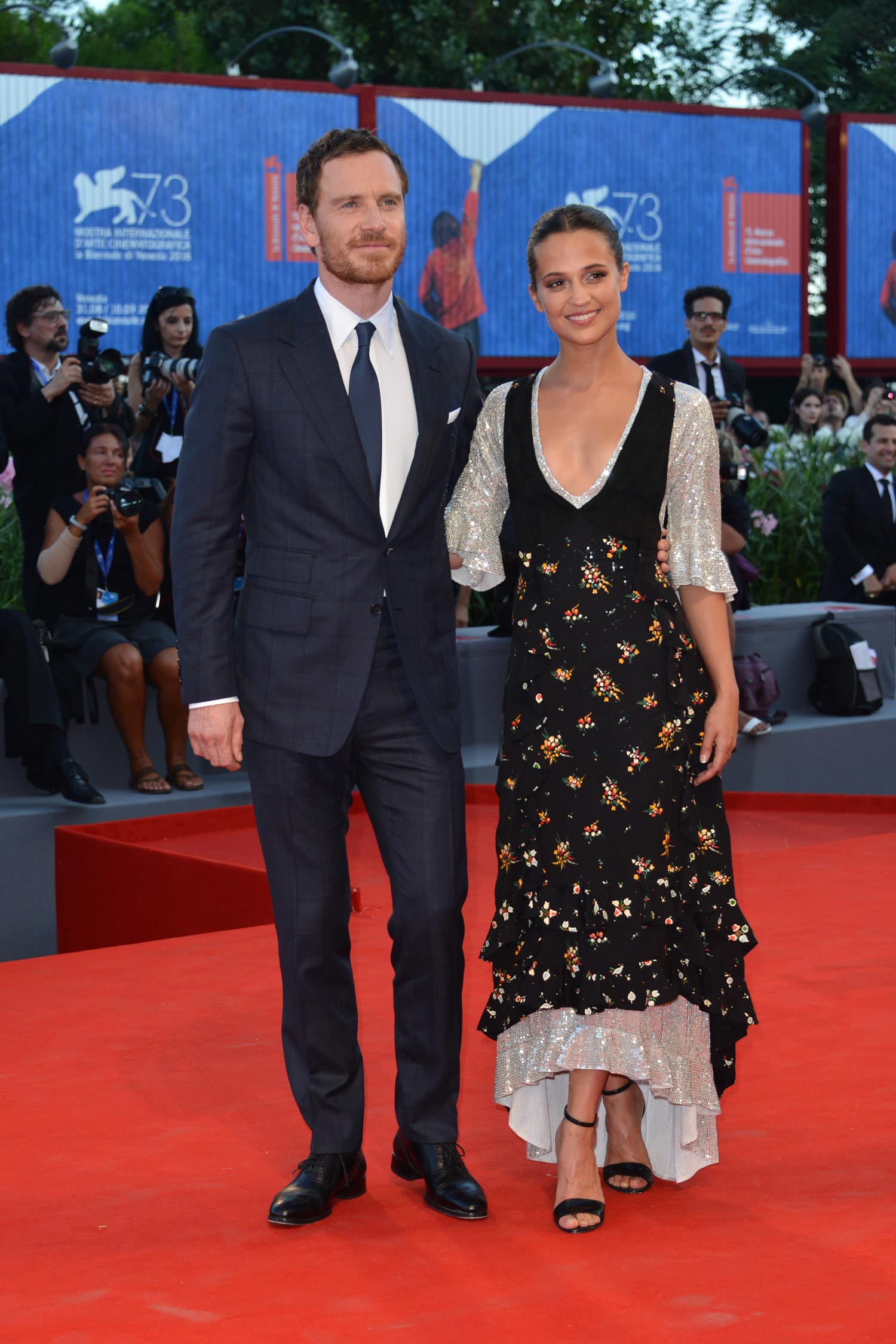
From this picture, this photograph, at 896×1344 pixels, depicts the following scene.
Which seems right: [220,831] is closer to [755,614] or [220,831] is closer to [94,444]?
[94,444]

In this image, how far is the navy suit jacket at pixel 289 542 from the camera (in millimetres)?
2486

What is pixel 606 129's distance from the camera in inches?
591

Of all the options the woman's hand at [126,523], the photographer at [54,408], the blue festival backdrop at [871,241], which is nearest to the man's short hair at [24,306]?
the photographer at [54,408]

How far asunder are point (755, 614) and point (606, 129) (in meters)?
8.59

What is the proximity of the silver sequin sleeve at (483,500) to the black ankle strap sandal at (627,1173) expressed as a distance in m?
0.81

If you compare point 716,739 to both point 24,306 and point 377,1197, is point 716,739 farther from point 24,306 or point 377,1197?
point 24,306

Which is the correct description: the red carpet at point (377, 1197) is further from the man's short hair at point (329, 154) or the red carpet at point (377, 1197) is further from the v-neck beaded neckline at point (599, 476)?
the man's short hair at point (329, 154)

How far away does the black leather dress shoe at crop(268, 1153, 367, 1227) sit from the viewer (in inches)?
97.9

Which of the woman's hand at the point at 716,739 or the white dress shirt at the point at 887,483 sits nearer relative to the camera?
the woman's hand at the point at 716,739

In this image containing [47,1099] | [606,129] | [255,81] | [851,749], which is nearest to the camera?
[47,1099]

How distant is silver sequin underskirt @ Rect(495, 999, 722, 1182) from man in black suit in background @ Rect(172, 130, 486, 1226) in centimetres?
11

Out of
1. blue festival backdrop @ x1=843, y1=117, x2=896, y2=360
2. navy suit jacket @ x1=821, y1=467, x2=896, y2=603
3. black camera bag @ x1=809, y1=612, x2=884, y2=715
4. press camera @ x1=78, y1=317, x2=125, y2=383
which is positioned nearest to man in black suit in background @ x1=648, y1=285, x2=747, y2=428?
black camera bag @ x1=809, y1=612, x2=884, y2=715

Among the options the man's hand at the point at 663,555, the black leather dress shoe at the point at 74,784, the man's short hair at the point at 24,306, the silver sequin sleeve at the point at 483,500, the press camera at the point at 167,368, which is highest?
the man's short hair at the point at 24,306

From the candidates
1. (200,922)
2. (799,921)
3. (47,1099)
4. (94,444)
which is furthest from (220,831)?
(47,1099)
